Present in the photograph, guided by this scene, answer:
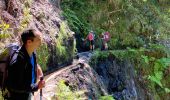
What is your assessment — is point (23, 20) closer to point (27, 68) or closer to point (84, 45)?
point (27, 68)

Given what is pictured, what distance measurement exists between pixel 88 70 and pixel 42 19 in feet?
6.64

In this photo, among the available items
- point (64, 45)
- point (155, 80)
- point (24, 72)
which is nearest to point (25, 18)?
point (64, 45)

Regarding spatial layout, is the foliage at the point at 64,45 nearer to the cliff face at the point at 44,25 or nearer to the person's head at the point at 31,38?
the cliff face at the point at 44,25

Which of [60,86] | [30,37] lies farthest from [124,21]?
[30,37]

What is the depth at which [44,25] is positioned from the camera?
1025 centimetres

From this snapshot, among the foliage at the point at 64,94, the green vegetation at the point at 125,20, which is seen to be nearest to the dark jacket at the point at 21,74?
the foliage at the point at 64,94

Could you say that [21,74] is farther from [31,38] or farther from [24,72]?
[31,38]

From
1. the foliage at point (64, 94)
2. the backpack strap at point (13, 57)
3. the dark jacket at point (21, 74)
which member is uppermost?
the backpack strap at point (13, 57)

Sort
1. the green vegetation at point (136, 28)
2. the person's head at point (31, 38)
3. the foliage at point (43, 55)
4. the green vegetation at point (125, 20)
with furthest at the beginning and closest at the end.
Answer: the green vegetation at point (125, 20)
the green vegetation at point (136, 28)
the foliage at point (43, 55)
the person's head at point (31, 38)

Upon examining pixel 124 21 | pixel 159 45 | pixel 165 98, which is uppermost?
pixel 124 21

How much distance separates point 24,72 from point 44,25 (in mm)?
6463

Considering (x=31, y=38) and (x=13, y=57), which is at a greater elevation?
(x=31, y=38)

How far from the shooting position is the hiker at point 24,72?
379 centimetres

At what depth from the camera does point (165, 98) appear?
1869 cm
